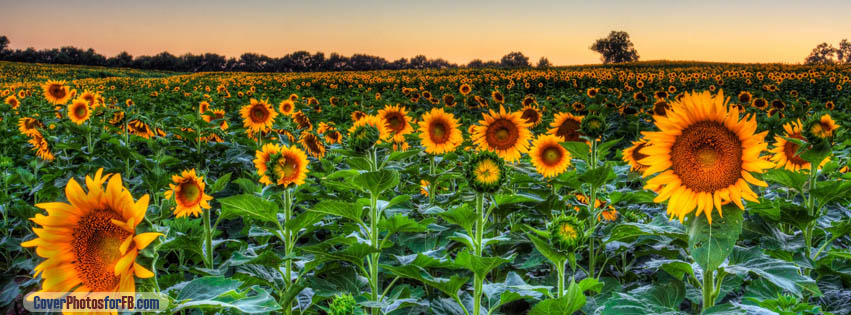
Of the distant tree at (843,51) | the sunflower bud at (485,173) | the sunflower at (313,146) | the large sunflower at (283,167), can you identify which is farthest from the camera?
the distant tree at (843,51)

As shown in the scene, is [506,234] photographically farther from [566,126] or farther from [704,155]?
[566,126]

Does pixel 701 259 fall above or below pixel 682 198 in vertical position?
below

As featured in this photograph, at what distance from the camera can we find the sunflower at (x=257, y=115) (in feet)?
16.9

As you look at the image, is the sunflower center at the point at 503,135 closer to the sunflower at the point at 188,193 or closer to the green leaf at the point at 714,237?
the sunflower at the point at 188,193

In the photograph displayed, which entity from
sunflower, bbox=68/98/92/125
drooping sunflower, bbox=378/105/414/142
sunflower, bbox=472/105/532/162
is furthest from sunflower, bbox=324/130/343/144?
sunflower, bbox=68/98/92/125

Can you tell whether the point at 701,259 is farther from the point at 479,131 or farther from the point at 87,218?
the point at 479,131

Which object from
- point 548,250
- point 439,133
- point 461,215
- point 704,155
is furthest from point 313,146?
A: point 704,155

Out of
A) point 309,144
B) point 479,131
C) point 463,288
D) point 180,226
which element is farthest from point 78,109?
point 463,288

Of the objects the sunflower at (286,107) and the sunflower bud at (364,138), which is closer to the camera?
the sunflower bud at (364,138)

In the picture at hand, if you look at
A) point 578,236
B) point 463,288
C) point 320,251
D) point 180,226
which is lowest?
point 463,288

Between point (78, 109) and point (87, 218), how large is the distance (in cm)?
527

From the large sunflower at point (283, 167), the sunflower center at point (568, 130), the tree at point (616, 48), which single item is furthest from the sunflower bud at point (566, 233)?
the tree at point (616, 48)

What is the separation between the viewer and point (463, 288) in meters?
2.35

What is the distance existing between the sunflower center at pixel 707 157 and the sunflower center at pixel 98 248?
1.42 m
